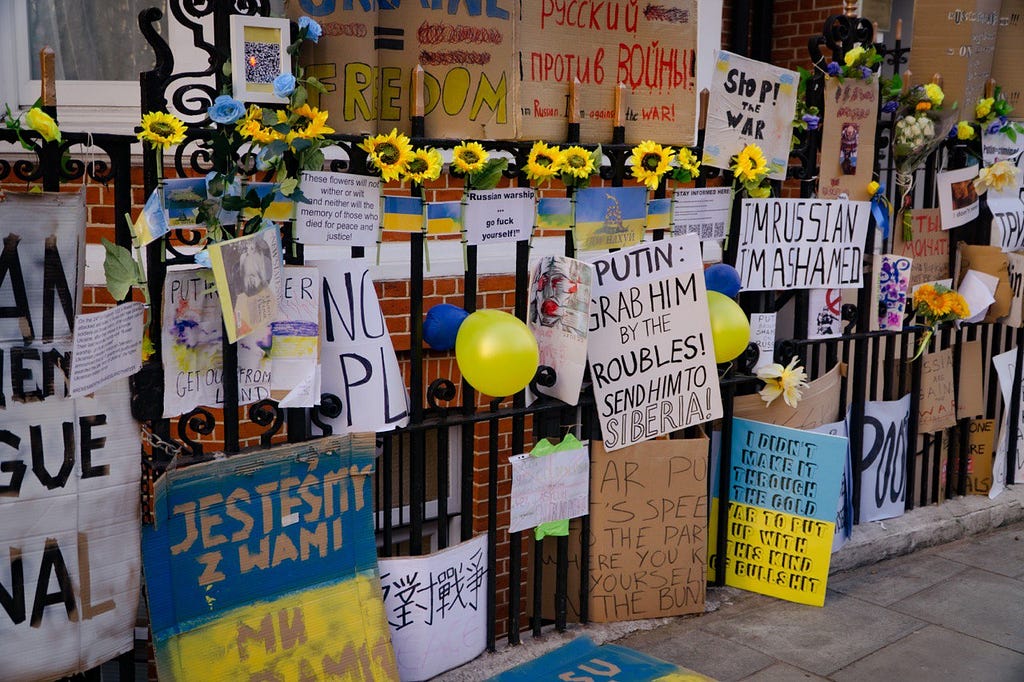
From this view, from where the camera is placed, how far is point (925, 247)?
5.25 m

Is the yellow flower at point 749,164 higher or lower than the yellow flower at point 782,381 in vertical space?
higher

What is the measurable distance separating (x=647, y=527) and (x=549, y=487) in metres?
0.49

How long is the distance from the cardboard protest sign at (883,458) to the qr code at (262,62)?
3333 mm

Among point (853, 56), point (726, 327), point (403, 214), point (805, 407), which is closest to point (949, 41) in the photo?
point (853, 56)

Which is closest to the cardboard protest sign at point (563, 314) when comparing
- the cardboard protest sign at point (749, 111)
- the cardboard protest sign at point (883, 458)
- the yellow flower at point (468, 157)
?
the yellow flower at point (468, 157)

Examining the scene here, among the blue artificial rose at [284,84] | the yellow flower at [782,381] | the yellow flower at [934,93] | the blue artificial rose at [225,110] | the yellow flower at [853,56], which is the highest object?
the yellow flower at [853,56]

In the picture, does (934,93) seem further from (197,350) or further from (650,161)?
(197,350)

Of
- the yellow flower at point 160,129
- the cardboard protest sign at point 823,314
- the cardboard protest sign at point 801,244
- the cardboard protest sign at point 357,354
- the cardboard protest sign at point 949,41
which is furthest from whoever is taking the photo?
the cardboard protest sign at point 949,41

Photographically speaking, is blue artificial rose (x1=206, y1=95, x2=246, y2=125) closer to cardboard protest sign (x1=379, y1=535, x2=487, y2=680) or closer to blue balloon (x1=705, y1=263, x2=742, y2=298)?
cardboard protest sign (x1=379, y1=535, x2=487, y2=680)

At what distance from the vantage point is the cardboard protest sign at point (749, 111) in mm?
4086

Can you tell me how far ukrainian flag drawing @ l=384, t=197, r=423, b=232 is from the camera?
3.35 metres

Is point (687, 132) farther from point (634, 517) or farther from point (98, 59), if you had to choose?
point (98, 59)

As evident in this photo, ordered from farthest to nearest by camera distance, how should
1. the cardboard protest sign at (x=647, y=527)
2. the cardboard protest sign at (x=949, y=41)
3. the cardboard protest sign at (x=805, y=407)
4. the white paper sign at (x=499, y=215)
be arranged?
the cardboard protest sign at (x=949, y=41) < the cardboard protest sign at (x=805, y=407) < the cardboard protest sign at (x=647, y=527) < the white paper sign at (x=499, y=215)

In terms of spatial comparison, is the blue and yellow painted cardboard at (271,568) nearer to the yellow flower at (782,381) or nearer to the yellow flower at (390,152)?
the yellow flower at (390,152)
